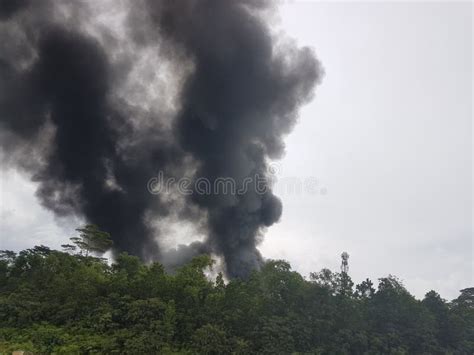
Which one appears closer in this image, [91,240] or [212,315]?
[212,315]

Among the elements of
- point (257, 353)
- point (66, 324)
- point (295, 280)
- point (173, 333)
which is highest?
point (295, 280)

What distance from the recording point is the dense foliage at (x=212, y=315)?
68.7 feet

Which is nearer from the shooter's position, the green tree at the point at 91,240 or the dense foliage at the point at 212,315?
the dense foliage at the point at 212,315

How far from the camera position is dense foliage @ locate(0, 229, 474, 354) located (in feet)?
68.7

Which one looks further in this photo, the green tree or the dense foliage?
the green tree

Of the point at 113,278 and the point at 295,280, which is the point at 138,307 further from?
the point at 295,280

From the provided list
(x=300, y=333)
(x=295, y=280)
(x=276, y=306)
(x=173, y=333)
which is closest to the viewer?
(x=173, y=333)

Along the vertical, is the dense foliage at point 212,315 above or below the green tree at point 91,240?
below

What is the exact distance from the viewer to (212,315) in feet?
76.8

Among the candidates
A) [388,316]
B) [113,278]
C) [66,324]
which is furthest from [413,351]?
[66,324]

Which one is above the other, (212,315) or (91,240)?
(91,240)

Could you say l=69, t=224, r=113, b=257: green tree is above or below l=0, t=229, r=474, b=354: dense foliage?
above

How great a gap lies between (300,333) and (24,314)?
17.5 m

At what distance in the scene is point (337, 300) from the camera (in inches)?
1038
